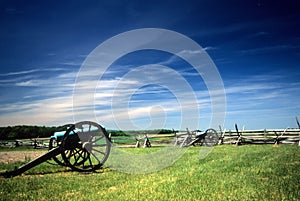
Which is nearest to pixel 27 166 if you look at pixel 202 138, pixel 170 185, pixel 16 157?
pixel 170 185

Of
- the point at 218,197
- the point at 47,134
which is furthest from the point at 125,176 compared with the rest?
the point at 47,134

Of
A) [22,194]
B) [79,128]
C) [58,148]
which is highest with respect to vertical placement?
[79,128]

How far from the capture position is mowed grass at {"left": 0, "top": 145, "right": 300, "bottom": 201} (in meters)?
6.72

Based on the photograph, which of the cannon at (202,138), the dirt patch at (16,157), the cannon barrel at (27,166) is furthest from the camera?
the cannon at (202,138)

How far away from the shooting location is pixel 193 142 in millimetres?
25781

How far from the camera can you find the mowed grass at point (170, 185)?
6719mm

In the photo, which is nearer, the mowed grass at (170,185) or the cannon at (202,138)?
the mowed grass at (170,185)

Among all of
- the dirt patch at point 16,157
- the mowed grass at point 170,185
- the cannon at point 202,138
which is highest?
the cannon at point 202,138

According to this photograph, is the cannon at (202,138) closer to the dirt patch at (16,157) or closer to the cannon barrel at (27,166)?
the dirt patch at (16,157)

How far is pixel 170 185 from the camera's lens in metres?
7.91

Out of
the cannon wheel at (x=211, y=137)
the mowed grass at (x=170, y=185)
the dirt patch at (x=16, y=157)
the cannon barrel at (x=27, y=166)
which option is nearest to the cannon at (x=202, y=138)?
the cannon wheel at (x=211, y=137)

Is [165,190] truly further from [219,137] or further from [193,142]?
[219,137]

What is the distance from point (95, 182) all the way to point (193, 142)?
18.0 m

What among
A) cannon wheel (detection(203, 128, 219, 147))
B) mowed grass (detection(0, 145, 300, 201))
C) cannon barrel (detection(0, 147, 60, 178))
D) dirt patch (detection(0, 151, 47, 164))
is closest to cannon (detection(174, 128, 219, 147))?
cannon wheel (detection(203, 128, 219, 147))
